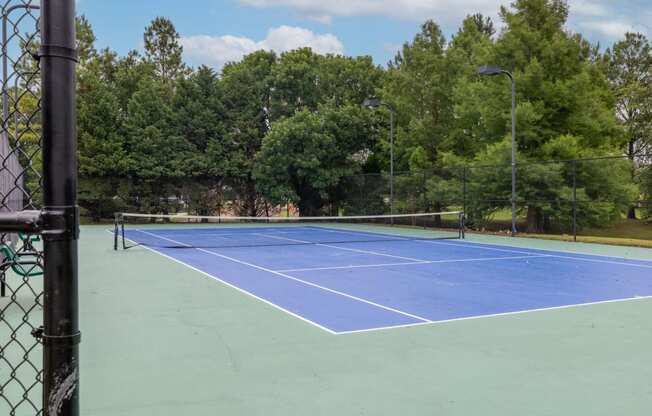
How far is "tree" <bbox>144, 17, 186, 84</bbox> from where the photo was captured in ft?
148

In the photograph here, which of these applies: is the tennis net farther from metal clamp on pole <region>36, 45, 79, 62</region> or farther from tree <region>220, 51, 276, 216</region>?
metal clamp on pole <region>36, 45, 79, 62</region>

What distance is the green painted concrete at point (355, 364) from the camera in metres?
3.83

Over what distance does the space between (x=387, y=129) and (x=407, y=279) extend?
71.6 ft

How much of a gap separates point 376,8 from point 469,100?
915 centimetres

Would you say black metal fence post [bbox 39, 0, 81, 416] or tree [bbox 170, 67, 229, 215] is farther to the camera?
tree [bbox 170, 67, 229, 215]

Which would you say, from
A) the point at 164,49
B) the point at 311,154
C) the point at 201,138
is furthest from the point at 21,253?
the point at 164,49

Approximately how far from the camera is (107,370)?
455 cm

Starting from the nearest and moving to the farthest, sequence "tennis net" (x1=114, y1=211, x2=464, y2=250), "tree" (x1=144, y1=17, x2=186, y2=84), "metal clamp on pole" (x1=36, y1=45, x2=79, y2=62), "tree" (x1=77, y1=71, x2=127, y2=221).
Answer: "metal clamp on pole" (x1=36, y1=45, x2=79, y2=62) → "tennis net" (x1=114, y1=211, x2=464, y2=250) → "tree" (x1=77, y1=71, x2=127, y2=221) → "tree" (x1=144, y1=17, x2=186, y2=84)

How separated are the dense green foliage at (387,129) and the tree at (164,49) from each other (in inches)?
362

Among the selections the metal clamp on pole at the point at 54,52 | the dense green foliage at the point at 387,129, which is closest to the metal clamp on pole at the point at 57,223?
the metal clamp on pole at the point at 54,52

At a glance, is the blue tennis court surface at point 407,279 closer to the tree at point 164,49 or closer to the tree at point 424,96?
the tree at point 424,96

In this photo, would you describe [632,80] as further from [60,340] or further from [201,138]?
[60,340]

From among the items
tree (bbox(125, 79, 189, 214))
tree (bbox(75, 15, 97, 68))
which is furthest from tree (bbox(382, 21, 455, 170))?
tree (bbox(75, 15, 97, 68))

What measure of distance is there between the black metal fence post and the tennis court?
4.59 m
